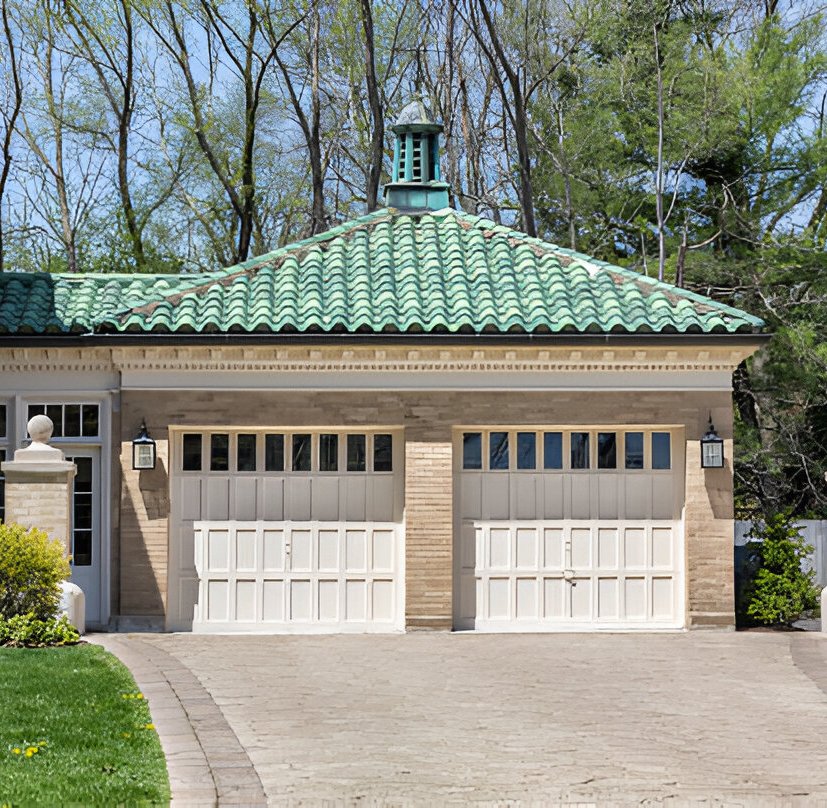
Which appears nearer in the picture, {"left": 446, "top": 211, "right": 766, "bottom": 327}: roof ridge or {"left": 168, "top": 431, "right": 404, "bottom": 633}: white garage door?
{"left": 168, "top": 431, "right": 404, "bottom": 633}: white garage door

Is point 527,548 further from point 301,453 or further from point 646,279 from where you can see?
point 646,279

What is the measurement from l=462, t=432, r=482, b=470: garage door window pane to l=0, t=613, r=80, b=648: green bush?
565 centimetres

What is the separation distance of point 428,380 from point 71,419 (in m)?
4.78

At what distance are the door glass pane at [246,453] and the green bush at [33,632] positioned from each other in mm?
3733

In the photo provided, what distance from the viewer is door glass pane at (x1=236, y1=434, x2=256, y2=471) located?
18641 millimetres

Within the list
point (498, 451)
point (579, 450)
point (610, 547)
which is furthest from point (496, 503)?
point (610, 547)

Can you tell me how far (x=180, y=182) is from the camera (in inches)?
1597

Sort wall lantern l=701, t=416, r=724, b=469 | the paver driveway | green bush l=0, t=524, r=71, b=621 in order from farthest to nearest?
1. wall lantern l=701, t=416, r=724, b=469
2. green bush l=0, t=524, r=71, b=621
3. the paver driveway

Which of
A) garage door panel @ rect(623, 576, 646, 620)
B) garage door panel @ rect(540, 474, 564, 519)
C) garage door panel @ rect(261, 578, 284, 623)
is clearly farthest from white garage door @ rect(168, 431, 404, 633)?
garage door panel @ rect(623, 576, 646, 620)

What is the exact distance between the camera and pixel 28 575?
15680 mm

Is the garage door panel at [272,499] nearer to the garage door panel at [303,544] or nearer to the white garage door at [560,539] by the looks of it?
the garage door panel at [303,544]

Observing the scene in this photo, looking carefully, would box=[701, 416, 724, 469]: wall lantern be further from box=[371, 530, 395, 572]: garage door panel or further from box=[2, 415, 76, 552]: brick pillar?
box=[2, 415, 76, 552]: brick pillar

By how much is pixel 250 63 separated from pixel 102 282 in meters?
15.9

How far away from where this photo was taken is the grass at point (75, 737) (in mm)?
8211
